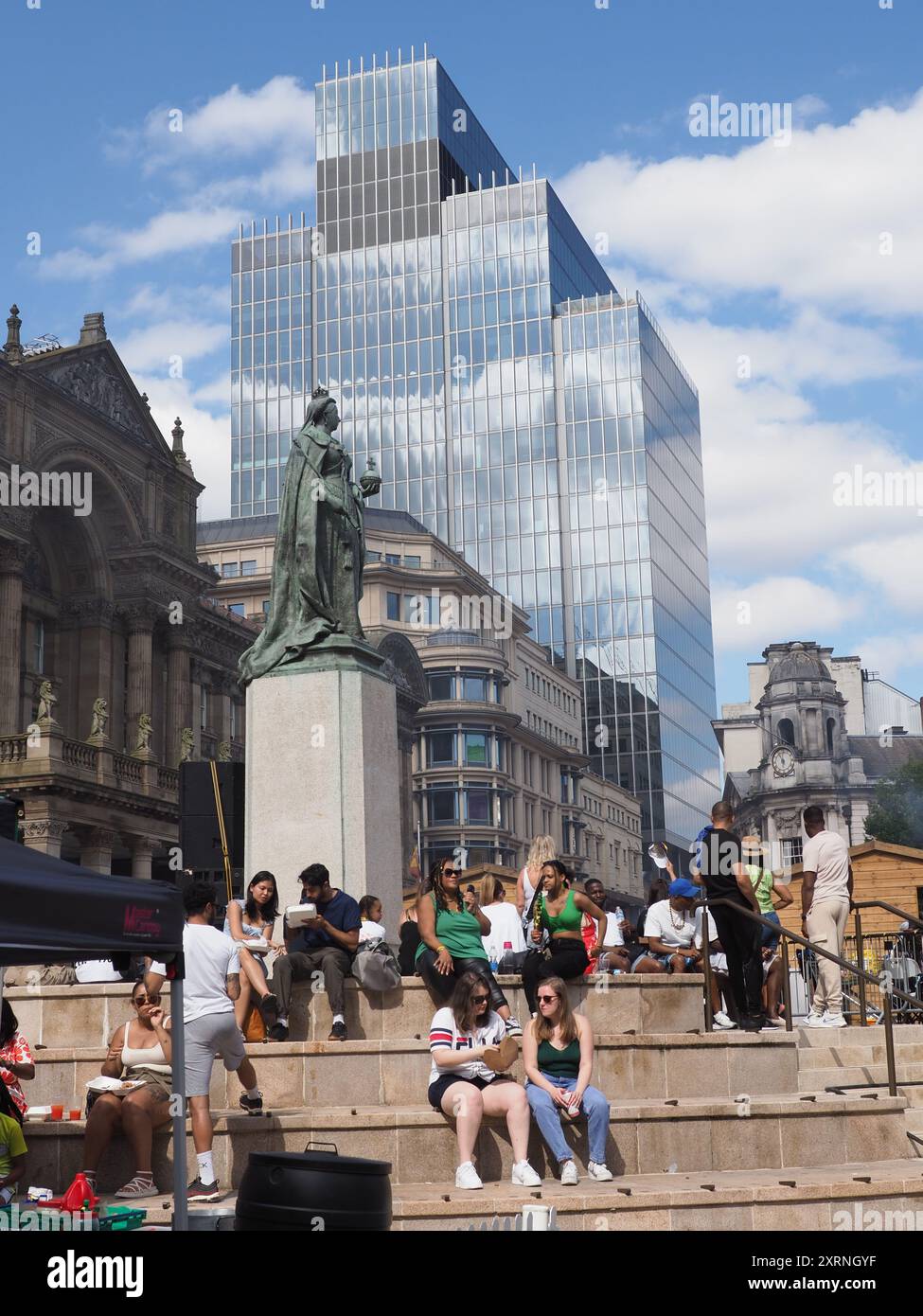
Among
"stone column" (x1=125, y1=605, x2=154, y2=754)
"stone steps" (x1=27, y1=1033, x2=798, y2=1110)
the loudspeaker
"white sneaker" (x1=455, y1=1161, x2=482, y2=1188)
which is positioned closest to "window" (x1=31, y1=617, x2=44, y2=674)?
"stone column" (x1=125, y1=605, x2=154, y2=754)

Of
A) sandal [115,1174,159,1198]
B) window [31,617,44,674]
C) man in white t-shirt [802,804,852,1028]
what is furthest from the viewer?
window [31,617,44,674]

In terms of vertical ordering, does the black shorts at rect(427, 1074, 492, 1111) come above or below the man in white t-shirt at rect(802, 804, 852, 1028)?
below

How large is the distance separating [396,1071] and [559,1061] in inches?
74.9

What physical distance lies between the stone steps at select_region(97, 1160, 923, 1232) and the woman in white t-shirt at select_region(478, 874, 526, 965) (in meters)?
5.44

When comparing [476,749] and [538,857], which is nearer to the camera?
[538,857]

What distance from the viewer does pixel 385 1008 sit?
1248 centimetres

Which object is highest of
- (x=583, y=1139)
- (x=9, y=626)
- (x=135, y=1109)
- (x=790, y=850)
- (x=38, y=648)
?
(x=38, y=648)

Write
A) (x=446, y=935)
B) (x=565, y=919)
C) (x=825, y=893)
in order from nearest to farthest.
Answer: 1. (x=446, y=935)
2. (x=565, y=919)
3. (x=825, y=893)

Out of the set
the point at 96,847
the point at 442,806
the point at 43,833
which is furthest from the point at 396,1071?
the point at 442,806

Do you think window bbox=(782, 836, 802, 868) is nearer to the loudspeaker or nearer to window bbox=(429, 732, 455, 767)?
window bbox=(429, 732, 455, 767)

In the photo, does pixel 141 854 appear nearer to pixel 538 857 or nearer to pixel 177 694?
pixel 177 694

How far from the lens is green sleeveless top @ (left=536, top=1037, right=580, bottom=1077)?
33.8 feet

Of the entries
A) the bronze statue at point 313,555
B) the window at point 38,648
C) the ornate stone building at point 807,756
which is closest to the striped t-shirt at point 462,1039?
the bronze statue at point 313,555
